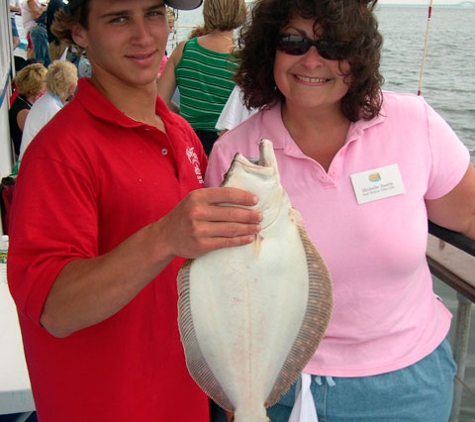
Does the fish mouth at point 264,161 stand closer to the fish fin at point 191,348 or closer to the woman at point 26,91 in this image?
the fish fin at point 191,348

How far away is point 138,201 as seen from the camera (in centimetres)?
157

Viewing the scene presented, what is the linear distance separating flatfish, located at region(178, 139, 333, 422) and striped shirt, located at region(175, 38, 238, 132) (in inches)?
123

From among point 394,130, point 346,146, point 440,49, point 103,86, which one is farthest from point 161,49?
point 440,49

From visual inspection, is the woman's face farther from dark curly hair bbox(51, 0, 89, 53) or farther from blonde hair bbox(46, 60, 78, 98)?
blonde hair bbox(46, 60, 78, 98)

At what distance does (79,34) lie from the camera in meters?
1.73

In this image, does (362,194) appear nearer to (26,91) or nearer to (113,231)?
(113,231)

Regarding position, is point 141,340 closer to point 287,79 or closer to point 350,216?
point 350,216

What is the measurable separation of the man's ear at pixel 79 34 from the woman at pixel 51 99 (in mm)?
3666

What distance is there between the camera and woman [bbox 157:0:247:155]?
435 centimetres

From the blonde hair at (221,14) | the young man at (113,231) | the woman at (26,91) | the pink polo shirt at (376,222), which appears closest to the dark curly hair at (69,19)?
the young man at (113,231)

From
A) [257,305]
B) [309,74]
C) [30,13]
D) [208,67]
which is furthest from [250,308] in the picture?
[30,13]

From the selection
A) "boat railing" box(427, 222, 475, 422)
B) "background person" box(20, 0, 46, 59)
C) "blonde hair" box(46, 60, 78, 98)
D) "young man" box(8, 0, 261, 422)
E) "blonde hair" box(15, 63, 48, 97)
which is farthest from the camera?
"background person" box(20, 0, 46, 59)

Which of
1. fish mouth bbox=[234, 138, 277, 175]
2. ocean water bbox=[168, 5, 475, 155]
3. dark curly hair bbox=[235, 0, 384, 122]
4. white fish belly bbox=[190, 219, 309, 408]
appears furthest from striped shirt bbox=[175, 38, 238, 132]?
ocean water bbox=[168, 5, 475, 155]

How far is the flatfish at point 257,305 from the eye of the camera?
134 cm
